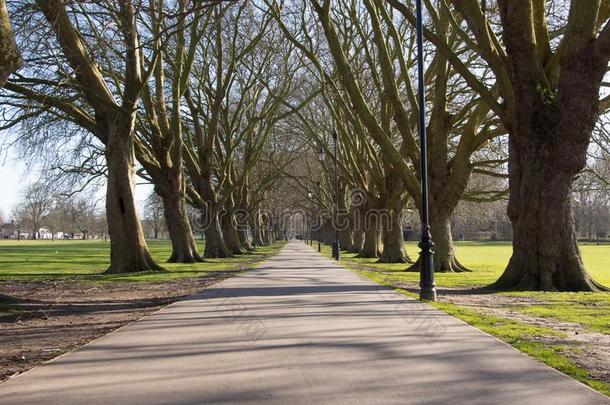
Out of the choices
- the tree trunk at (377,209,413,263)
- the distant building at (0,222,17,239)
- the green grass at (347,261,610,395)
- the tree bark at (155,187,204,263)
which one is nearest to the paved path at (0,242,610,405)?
the green grass at (347,261,610,395)

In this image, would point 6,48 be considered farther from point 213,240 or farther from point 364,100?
point 213,240

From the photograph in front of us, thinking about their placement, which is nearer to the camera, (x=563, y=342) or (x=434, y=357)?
(x=434, y=357)

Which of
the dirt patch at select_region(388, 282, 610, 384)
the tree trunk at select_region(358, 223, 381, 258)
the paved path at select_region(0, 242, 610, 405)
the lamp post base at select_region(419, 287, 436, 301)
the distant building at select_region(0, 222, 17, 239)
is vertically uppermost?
the distant building at select_region(0, 222, 17, 239)

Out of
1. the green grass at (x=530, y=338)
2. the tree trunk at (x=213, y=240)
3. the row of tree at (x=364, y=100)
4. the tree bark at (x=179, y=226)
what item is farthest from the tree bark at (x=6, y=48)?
the tree trunk at (x=213, y=240)

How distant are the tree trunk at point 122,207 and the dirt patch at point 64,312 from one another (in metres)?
3.74

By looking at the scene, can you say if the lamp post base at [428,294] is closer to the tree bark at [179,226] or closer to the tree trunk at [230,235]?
the tree bark at [179,226]

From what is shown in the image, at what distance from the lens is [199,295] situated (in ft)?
47.1

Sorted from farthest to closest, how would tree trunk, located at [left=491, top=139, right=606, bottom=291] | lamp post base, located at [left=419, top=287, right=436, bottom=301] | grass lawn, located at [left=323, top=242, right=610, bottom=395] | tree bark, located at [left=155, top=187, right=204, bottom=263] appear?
tree bark, located at [left=155, top=187, right=204, bottom=263] < tree trunk, located at [left=491, top=139, right=606, bottom=291] < lamp post base, located at [left=419, top=287, right=436, bottom=301] < grass lawn, located at [left=323, top=242, right=610, bottom=395]

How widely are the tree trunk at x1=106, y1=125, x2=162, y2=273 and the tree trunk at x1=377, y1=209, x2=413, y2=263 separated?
14.3m

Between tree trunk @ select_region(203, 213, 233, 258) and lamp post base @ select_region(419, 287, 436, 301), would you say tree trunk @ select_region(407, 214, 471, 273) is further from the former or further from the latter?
tree trunk @ select_region(203, 213, 233, 258)

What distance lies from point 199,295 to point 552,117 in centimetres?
921

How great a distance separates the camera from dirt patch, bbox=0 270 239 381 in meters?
7.71

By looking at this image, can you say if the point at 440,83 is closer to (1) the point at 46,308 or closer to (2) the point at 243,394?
(1) the point at 46,308

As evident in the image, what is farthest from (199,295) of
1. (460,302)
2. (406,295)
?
(460,302)
